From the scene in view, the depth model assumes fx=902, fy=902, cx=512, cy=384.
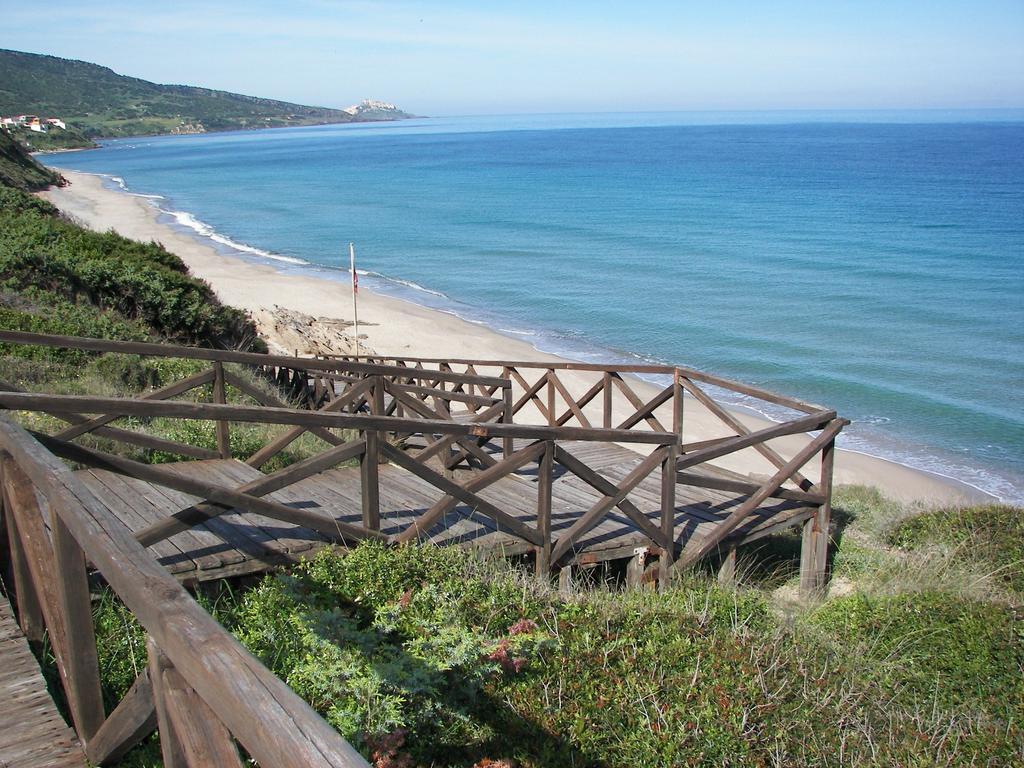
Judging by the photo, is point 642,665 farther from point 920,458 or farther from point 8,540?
point 920,458

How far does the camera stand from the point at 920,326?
101 feet

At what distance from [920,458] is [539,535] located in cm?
1564

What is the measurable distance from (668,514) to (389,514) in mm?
2218

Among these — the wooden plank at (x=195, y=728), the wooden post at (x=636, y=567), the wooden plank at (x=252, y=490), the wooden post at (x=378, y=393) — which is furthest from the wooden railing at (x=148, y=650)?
the wooden post at (x=636, y=567)

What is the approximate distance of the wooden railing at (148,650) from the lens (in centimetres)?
171

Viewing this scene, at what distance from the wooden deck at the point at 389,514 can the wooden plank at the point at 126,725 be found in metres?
2.30

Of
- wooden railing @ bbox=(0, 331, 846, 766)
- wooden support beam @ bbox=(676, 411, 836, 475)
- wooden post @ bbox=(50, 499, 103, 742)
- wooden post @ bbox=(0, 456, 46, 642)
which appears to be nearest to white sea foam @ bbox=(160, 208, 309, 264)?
wooden railing @ bbox=(0, 331, 846, 766)

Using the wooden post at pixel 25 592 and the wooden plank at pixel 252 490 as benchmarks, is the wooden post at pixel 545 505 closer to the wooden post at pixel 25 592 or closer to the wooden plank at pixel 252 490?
the wooden plank at pixel 252 490

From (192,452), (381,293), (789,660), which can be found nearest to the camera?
(789,660)

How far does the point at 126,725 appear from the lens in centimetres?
264

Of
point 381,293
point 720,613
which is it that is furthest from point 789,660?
point 381,293

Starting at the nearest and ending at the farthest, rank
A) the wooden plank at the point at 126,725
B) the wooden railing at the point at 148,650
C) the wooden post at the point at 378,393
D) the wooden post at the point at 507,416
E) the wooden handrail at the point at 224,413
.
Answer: the wooden railing at the point at 148,650, the wooden plank at the point at 126,725, the wooden handrail at the point at 224,413, the wooden post at the point at 378,393, the wooden post at the point at 507,416

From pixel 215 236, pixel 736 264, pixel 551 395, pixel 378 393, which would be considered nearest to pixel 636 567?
pixel 378 393

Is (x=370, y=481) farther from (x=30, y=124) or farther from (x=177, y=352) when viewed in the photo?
(x=30, y=124)
